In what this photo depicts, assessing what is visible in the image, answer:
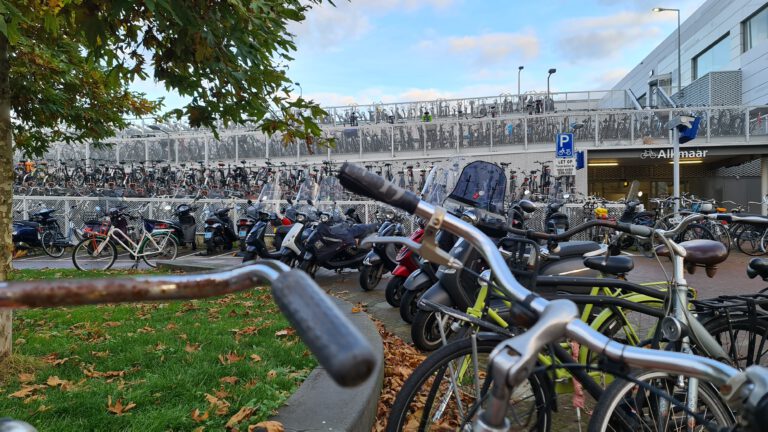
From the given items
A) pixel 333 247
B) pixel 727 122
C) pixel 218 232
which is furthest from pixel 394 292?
pixel 727 122

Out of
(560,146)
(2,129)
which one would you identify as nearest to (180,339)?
(2,129)

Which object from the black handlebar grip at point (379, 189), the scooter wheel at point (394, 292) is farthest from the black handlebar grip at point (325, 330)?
the scooter wheel at point (394, 292)

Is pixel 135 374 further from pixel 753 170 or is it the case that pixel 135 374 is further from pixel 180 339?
pixel 753 170

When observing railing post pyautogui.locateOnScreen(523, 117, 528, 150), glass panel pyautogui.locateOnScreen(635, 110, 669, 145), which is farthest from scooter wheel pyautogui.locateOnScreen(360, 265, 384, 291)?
glass panel pyautogui.locateOnScreen(635, 110, 669, 145)

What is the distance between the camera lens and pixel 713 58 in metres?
29.0

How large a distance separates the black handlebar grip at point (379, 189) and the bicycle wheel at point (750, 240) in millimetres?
12318

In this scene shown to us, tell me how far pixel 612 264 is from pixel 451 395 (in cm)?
117

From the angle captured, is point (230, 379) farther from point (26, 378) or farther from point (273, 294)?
point (273, 294)

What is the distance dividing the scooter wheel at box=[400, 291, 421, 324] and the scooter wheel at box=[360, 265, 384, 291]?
2.21 metres

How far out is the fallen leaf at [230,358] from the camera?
3.61m

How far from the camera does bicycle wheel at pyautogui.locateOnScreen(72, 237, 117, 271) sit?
379 inches

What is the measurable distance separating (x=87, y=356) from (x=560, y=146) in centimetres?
993

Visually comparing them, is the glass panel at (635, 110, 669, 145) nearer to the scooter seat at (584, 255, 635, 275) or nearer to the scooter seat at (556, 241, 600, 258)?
the scooter seat at (556, 241, 600, 258)

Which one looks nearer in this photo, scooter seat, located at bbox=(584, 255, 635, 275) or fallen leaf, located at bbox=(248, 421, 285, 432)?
fallen leaf, located at bbox=(248, 421, 285, 432)
